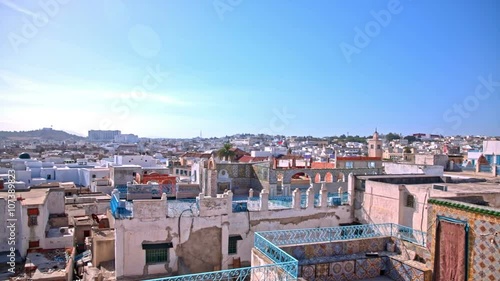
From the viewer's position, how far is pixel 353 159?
33.6 m

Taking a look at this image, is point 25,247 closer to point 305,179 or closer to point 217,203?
point 217,203

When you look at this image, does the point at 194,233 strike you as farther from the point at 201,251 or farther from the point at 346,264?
the point at 346,264

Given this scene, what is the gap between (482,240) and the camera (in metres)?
7.15

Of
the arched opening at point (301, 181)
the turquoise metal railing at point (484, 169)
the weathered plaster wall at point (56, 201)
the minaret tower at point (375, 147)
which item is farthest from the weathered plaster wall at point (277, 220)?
the minaret tower at point (375, 147)

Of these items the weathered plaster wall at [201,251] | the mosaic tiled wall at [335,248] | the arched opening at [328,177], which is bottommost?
the weathered plaster wall at [201,251]

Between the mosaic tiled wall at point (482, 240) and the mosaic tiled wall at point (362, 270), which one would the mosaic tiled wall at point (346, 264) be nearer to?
the mosaic tiled wall at point (362, 270)

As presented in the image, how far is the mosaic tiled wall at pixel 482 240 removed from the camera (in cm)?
693

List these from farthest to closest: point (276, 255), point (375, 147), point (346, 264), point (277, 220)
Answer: point (375, 147) → point (277, 220) → point (346, 264) → point (276, 255)

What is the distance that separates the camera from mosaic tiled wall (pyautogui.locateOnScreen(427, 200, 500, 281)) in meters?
6.93

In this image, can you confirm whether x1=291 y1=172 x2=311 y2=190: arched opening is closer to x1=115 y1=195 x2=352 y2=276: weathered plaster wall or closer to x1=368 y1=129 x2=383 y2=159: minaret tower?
x1=115 y1=195 x2=352 y2=276: weathered plaster wall

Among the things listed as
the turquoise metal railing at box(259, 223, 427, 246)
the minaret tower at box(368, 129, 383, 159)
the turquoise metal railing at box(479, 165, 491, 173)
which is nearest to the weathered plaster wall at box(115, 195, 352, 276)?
the turquoise metal railing at box(259, 223, 427, 246)

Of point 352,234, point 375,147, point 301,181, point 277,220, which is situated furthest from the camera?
point 375,147

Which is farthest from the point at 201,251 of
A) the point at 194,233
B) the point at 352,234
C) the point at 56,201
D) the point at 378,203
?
the point at 56,201

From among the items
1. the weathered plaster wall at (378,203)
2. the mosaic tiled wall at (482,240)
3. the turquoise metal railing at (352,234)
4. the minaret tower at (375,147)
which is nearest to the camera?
the mosaic tiled wall at (482,240)
